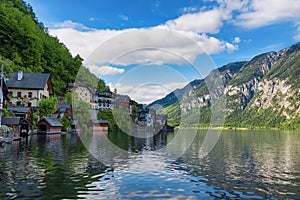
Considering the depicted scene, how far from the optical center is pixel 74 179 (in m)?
20.2

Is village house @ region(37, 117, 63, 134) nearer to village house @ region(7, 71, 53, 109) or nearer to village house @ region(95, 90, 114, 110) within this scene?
village house @ region(7, 71, 53, 109)

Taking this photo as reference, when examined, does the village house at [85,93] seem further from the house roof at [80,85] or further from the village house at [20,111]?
the village house at [20,111]

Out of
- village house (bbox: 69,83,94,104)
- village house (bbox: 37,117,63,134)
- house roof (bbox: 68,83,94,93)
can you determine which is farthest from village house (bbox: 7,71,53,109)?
village house (bbox: 69,83,94,104)

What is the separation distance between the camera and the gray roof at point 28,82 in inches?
Answer: 3031

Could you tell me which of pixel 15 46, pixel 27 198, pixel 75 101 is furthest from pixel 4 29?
pixel 27 198

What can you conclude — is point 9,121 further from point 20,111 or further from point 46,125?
point 46,125

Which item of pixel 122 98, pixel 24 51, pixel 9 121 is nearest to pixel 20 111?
pixel 9 121

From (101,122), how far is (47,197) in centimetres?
9394

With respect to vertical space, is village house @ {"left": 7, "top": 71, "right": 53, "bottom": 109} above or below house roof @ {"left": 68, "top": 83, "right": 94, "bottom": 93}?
below

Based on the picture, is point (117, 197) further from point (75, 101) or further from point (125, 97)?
point (125, 97)

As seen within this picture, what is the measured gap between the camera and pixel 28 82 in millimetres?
78062

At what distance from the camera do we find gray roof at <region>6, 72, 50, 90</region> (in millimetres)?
77000

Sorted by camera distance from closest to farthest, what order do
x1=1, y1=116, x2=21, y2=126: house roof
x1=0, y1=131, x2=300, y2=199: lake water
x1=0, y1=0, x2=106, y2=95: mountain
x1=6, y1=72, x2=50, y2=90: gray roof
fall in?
x1=0, y1=131, x2=300, y2=199: lake water < x1=1, y1=116, x2=21, y2=126: house roof < x1=6, y1=72, x2=50, y2=90: gray roof < x1=0, y1=0, x2=106, y2=95: mountain

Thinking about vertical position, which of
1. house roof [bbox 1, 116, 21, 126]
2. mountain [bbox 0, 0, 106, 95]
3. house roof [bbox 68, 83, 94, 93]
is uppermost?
mountain [bbox 0, 0, 106, 95]
